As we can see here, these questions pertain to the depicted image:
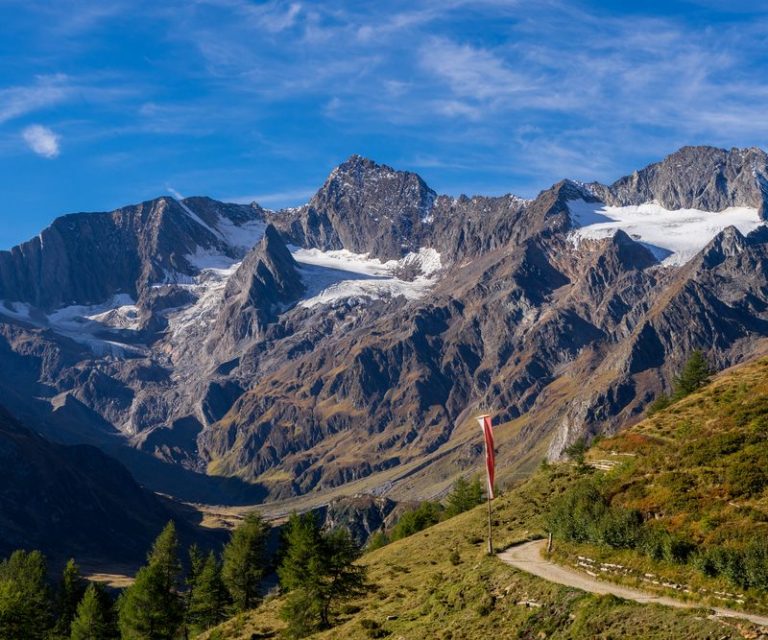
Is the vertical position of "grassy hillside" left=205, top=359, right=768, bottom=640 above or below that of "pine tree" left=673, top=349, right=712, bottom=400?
below

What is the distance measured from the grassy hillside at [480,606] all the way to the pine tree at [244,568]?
6.54m

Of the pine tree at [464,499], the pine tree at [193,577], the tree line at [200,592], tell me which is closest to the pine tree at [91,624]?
the tree line at [200,592]

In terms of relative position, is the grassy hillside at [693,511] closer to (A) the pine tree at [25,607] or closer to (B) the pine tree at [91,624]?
(B) the pine tree at [91,624]

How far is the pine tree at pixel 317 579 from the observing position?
219ft

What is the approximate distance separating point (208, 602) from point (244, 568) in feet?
15.4

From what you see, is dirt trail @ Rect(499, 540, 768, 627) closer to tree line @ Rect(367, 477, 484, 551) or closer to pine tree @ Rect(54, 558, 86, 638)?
pine tree @ Rect(54, 558, 86, 638)

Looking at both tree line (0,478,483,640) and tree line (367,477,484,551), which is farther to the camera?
tree line (367,477,484,551)

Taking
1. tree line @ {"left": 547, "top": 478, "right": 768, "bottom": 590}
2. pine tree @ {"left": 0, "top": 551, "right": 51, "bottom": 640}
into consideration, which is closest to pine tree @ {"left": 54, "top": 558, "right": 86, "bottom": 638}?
pine tree @ {"left": 0, "top": 551, "right": 51, "bottom": 640}

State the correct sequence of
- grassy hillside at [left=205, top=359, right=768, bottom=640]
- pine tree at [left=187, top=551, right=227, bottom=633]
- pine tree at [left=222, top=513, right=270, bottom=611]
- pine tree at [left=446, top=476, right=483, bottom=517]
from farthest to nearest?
pine tree at [left=446, top=476, right=483, bottom=517] → pine tree at [left=222, top=513, right=270, bottom=611] → pine tree at [left=187, top=551, right=227, bottom=633] → grassy hillside at [left=205, top=359, right=768, bottom=640]

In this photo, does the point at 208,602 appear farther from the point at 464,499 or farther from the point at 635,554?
the point at 464,499

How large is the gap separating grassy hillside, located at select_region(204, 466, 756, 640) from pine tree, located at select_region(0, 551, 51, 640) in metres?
19.0

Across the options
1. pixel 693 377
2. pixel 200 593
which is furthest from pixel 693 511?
pixel 693 377

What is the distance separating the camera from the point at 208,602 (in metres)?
89.8

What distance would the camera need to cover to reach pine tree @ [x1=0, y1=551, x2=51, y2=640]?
78938 millimetres
